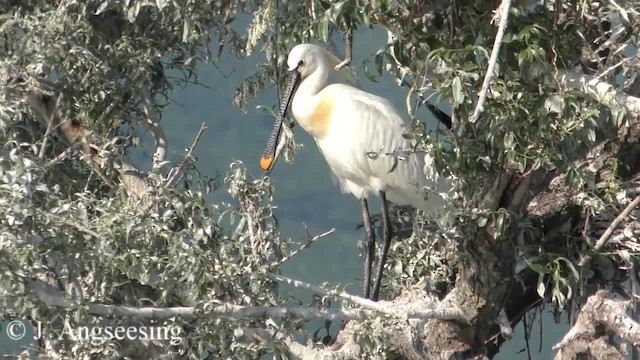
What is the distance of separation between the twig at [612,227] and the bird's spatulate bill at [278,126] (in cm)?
130

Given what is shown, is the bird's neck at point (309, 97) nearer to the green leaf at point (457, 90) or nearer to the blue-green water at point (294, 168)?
the green leaf at point (457, 90)

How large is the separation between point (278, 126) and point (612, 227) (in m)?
1.57

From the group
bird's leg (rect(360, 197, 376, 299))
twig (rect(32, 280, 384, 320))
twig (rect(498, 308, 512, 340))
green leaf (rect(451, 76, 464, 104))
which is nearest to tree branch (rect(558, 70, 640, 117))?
green leaf (rect(451, 76, 464, 104))

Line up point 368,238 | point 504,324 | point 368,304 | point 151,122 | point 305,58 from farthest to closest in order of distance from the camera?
→ point 368,238 → point 305,58 → point 151,122 → point 504,324 → point 368,304

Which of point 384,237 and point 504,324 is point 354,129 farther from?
point 504,324

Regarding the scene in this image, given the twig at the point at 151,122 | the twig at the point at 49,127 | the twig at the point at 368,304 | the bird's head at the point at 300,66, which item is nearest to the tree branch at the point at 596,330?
the twig at the point at 368,304

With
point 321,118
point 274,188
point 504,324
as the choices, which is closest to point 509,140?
point 274,188

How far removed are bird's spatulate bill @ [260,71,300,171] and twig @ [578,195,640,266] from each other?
4.27 ft

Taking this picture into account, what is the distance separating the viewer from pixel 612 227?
4012 millimetres

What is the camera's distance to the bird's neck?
5012mm

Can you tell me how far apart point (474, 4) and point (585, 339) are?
106 centimetres

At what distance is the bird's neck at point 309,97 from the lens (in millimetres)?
5012

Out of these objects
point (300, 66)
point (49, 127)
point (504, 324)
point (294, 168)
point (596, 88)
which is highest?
point (294, 168)

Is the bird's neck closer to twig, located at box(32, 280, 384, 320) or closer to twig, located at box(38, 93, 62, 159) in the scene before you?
twig, located at box(38, 93, 62, 159)
